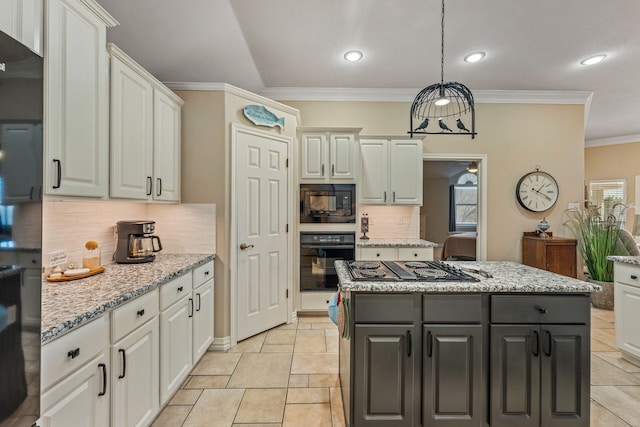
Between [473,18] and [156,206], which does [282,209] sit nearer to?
[156,206]

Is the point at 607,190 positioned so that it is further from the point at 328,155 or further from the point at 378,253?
the point at 328,155

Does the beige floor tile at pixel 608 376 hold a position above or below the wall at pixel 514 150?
below

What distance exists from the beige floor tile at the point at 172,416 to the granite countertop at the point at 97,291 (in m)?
0.91

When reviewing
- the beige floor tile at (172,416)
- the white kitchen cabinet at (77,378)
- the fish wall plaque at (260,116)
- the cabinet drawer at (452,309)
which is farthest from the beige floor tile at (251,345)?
the fish wall plaque at (260,116)

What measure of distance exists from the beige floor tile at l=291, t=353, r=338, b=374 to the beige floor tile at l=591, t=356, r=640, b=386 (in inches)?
81.7

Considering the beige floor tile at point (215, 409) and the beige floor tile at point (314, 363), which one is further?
the beige floor tile at point (314, 363)

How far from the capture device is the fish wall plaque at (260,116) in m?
2.96

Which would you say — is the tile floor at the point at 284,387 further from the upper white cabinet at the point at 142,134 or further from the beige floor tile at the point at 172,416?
the upper white cabinet at the point at 142,134

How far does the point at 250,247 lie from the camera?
119 inches

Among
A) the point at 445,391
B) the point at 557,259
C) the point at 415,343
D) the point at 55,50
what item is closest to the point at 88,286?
the point at 55,50

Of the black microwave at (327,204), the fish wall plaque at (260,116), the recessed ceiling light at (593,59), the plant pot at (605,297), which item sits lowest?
the plant pot at (605,297)

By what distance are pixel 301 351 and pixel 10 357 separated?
2.35 m

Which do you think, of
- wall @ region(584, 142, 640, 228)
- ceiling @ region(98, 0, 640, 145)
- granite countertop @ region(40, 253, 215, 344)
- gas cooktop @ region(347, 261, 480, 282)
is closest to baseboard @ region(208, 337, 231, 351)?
granite countertop @ region(40, 253, 215, 344)

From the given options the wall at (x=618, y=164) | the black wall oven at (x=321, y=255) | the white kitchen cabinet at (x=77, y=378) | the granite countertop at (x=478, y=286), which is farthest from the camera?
the wall at (x=618, y=164)
